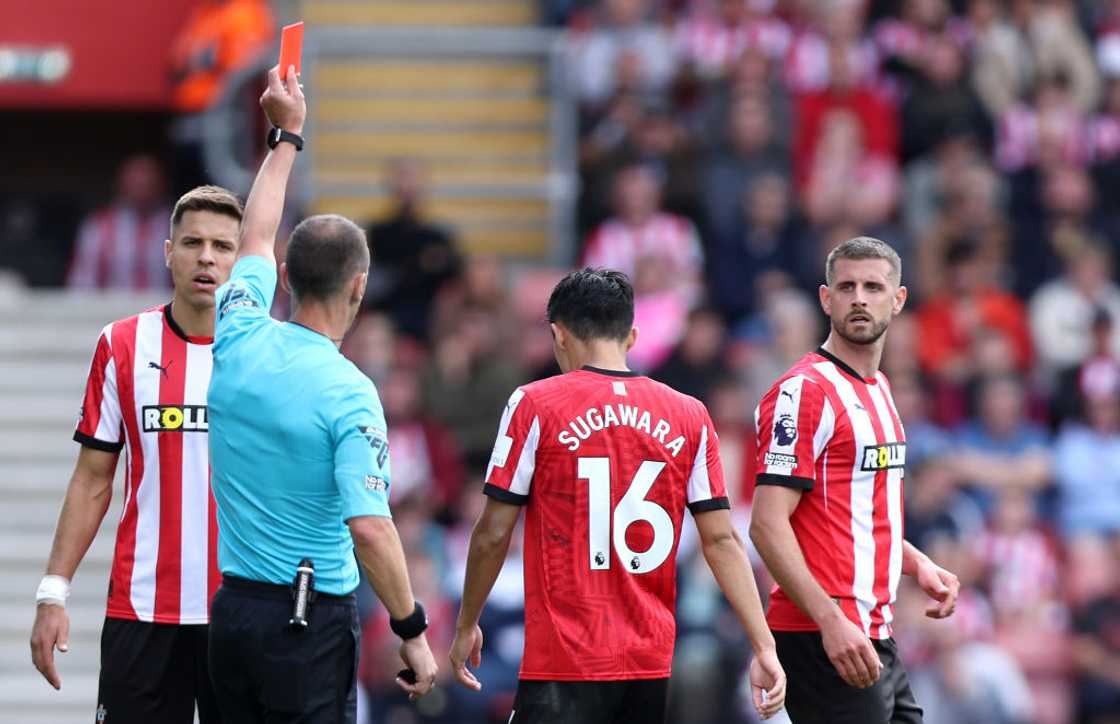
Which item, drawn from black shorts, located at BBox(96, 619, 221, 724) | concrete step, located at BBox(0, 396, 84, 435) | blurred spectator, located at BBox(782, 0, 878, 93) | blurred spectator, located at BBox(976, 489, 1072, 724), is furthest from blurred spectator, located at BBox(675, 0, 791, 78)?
black shorts, located at BBox(96, 619, 221, 724)

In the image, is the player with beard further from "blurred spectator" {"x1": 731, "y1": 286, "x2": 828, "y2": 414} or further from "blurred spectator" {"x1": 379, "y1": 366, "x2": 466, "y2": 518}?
"blurred spectator" {"x1": 379, "y1": 366, "x2": 466, "y2": 518}

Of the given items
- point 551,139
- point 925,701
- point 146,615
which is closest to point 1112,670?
point 925,701

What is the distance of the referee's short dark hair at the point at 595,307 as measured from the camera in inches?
239

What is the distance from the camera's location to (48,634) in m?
6.25

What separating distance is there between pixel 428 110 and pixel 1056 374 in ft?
17.2

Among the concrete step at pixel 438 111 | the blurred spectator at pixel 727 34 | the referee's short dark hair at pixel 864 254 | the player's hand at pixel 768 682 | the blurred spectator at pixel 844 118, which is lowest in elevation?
the player's hand at pixel 768 682

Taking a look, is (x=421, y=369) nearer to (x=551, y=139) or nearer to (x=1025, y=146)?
(x=551, y=139)

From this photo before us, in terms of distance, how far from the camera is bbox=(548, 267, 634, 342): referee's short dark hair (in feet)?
20.0

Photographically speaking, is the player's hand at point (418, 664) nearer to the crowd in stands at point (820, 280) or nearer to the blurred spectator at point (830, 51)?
the crowd in stands at point (820, 280)

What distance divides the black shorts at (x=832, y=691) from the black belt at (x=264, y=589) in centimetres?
170

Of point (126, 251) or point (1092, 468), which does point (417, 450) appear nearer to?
point (126, 251)

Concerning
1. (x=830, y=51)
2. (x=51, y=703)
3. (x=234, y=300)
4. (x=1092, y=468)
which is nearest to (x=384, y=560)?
(x=234, y=300)

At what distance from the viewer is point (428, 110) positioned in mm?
14453

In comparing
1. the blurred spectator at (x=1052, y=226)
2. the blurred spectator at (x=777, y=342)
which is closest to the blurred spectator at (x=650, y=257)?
the blurred spectator at (x=777, y=342)
